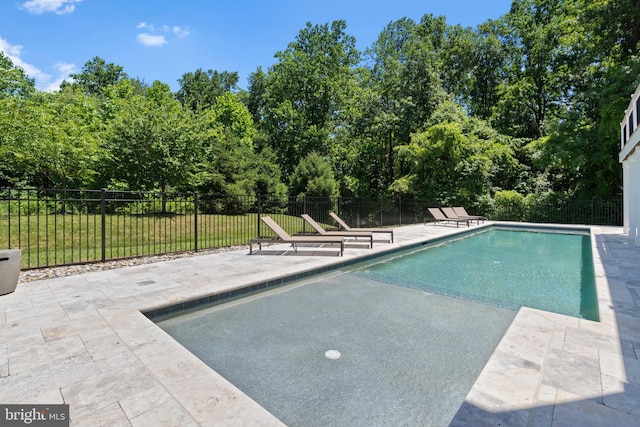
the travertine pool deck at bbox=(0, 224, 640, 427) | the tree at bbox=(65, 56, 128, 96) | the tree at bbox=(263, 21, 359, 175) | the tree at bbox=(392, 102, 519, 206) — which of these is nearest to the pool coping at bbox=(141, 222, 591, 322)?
the travertine pool deck at bbox=(0, 224, 640, 427)

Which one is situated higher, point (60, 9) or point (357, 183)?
point (60, 9)

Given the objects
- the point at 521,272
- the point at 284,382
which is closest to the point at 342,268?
the point at 521,272

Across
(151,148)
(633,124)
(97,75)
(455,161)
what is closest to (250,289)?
(633,124)

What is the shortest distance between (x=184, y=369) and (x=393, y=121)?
2209 cm

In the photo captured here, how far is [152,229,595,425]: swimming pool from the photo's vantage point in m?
2.44

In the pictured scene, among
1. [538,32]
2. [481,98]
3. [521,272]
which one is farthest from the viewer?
[481,98]

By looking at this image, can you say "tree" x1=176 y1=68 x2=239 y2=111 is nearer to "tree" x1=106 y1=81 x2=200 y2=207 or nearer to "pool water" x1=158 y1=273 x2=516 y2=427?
"tree" x1=106 y1=81 x2=200 y2=207

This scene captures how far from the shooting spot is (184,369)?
2.54m

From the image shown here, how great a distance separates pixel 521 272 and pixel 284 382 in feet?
20.4

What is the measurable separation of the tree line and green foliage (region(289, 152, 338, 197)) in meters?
0.09

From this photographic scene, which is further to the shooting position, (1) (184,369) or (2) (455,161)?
(2) (455,161)

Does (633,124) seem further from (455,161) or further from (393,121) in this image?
(393,121)

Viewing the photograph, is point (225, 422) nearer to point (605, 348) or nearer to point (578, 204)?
point (605, 348)

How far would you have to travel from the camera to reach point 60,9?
15469 mm
